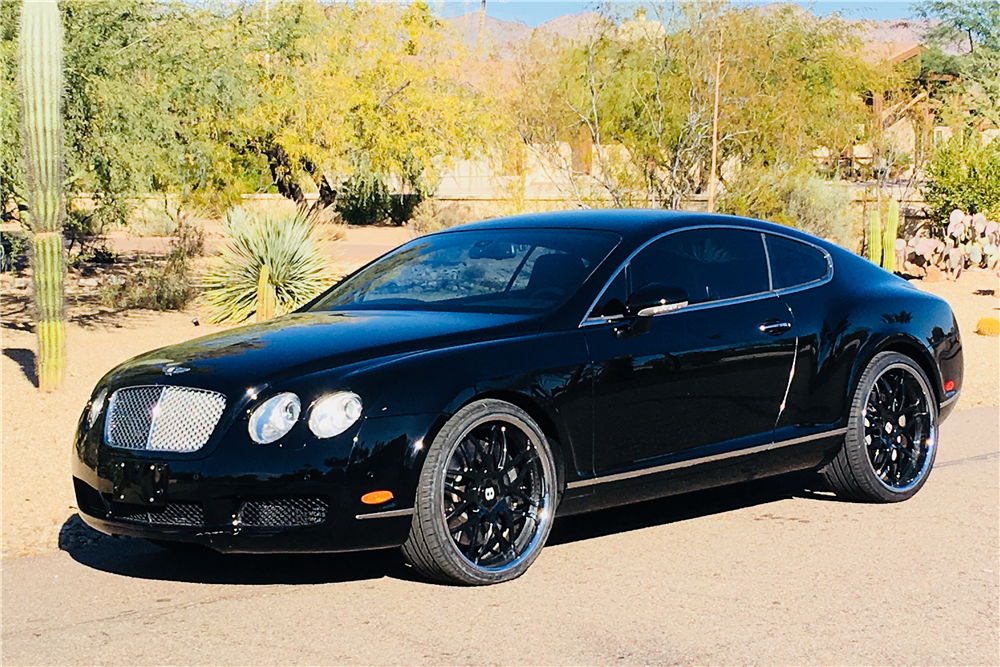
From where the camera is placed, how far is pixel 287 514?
562 centimetres

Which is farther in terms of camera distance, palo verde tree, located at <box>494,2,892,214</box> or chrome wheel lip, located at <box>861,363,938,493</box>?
palo verde tree, located at <box>494,2,892,214</box>

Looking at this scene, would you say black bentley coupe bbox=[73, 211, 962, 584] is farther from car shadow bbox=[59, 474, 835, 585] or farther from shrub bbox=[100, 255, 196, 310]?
shrub bbox=[100, 255, 196, 310]

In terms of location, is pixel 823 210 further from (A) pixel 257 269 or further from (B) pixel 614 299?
(B) pixel 614 299

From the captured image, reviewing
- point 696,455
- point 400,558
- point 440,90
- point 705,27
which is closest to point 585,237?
point 696,455

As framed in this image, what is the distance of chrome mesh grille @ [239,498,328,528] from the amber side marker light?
162 mm

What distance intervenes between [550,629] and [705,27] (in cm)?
2027

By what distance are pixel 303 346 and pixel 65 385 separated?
24.7ft

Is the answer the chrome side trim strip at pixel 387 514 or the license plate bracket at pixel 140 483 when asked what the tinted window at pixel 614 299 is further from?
the license plate bracket at pixel 140 483

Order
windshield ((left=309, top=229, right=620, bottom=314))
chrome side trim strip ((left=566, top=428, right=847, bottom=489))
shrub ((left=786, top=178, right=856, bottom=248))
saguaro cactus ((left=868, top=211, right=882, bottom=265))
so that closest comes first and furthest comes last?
chrome side trim strip ((left=566, top=428, right=847, bottom=489)), windshield ((left=309, top=229, right=620, bottom=314)), saguaro cactus ((left=868, top=211, right=882, bottom=265)), shrub ((left=786, top=178, right=856, bottom=248))

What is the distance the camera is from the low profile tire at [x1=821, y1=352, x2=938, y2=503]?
7570 millimetres

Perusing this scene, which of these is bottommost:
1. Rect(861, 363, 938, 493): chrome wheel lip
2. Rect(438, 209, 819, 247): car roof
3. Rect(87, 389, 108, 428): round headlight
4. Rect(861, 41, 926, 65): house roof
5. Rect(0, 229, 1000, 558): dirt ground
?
Rect(0, 229, 1000, 558): dirt ground

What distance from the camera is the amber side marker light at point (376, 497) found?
5.61 metres

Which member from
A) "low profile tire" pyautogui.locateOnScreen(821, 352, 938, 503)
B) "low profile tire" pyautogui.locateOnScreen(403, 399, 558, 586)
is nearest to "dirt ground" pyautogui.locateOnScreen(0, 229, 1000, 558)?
"low profile tire" pyautogui.locateOnScreen(403, 399, 558, 586)

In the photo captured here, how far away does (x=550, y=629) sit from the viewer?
5.36 metres
